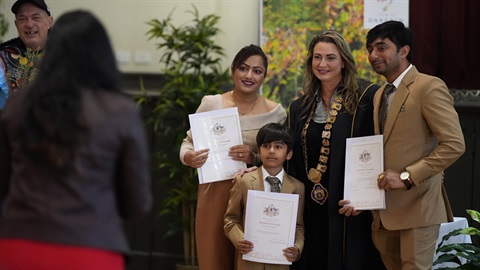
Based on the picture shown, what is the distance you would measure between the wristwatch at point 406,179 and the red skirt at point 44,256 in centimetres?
194

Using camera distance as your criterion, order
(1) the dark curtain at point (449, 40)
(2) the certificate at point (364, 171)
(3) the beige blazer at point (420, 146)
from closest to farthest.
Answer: (3) the beige blazer at point (420, 146), (2) the certificate at point (364, 171), (1) the dark curtain at point (449, 40)

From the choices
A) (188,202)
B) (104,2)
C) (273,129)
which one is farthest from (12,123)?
(104,2)

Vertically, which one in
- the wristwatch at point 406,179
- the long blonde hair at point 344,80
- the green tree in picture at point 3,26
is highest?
the green tree in picture at point 3,26

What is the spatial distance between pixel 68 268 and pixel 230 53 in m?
4.58

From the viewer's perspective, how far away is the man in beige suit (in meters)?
3.87

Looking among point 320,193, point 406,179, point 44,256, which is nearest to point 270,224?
point 320,193

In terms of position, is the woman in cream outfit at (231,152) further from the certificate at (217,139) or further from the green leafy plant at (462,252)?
the green leafy plant at (462,252)

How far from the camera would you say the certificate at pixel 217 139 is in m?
4.40

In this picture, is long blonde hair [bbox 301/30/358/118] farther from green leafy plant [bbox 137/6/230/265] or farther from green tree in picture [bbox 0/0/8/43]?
green tree in picture [bbox 0/0/8/43]

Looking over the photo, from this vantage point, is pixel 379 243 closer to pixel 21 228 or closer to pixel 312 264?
pixel 312 264

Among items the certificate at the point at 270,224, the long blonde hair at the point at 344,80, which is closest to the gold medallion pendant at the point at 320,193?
the certificate at the point at 270,224

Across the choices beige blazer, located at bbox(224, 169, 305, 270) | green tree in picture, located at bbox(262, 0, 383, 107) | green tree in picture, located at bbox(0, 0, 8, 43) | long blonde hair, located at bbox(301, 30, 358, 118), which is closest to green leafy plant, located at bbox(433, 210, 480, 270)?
beige blazer, located at bbox(224, 169, 305, 270)

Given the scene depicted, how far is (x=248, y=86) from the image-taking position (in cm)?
444

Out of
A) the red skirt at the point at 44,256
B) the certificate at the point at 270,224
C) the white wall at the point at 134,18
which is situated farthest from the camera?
the white wall at the point at 134,18
